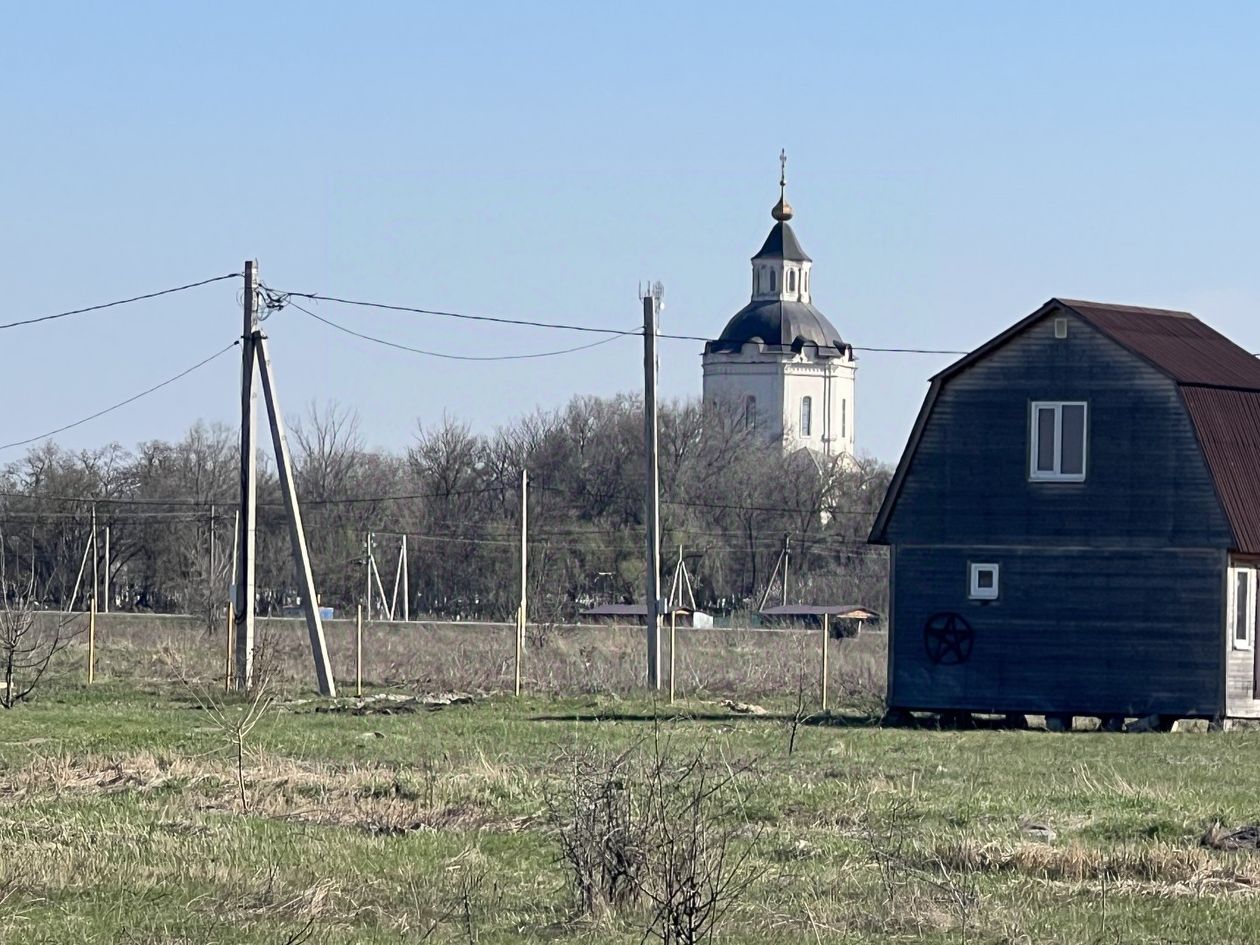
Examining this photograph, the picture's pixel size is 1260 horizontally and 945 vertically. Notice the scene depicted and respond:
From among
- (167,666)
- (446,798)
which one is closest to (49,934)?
(446,798)

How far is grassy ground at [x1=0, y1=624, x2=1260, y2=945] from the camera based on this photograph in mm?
11797

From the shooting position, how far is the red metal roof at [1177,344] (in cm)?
3061

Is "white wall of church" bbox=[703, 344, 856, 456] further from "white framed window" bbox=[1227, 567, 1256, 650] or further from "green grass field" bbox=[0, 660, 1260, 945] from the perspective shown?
"green grass field" bbox=[0, 660, 1260, 945]

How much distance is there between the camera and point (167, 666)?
127ft

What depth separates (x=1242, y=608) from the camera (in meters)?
30.3

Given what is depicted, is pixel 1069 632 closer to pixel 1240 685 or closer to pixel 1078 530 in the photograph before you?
pixel 1078 530

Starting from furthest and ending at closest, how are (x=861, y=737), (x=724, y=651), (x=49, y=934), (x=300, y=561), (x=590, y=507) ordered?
(x=590, y=507)
(x=724, y=651)
(x=300, y=561)
(x=861, y=737)
(x=49, y=934)

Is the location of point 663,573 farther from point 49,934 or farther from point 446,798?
point 49,934

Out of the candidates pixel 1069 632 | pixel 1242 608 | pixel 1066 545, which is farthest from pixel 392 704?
pixel 1242 608

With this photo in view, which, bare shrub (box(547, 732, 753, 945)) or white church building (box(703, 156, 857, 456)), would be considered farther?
white church building (box(703, 156, 857, 456))

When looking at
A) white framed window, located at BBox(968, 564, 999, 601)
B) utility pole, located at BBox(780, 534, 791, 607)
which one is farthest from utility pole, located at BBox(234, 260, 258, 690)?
utility pole, located at BBox(780, 534, 791, 607)

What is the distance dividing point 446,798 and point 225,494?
2963 inches

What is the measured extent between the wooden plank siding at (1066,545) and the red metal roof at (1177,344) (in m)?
0.28

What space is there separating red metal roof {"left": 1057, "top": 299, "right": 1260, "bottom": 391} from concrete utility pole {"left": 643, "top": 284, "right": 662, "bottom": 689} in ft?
25.6
